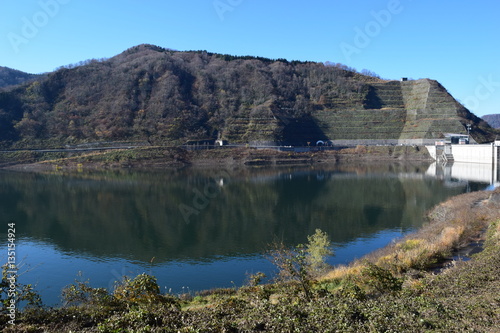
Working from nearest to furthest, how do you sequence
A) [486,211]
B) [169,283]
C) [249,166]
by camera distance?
1. [169,283]
2. [486,211]
3. [249,166]

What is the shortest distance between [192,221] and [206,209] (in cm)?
516

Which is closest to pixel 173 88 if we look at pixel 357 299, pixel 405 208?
pixel 405 208

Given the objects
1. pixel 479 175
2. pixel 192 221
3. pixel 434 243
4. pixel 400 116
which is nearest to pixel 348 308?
pixel 434 243

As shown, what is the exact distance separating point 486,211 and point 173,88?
95.3 metres

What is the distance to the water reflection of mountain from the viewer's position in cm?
2523

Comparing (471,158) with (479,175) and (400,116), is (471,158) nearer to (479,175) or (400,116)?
(479,175)

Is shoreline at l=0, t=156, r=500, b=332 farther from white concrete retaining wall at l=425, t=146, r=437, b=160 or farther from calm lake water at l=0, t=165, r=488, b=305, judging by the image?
white concrete retaining wall at l=425, t=146, r=437, b=160

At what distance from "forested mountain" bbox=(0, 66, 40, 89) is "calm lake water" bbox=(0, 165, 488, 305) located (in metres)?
131

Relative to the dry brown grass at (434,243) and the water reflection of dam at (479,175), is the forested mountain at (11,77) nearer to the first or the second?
the water reflection of dam at (479,175)

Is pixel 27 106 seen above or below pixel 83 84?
below

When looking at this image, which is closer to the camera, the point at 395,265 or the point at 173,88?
the point at 395,265

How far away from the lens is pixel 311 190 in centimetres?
4606

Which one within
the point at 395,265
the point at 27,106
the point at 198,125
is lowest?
the point at 395,265

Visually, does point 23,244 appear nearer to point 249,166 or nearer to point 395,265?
point 395,265
